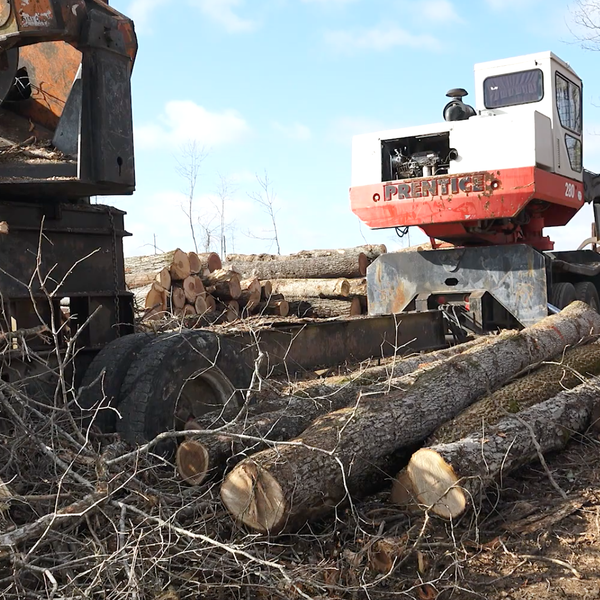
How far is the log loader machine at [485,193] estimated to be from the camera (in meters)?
9.01

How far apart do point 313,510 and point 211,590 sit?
738mm

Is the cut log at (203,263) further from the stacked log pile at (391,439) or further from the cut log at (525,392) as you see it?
the cut log at (525,392)

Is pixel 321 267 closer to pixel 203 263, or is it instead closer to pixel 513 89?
pixel 203 263

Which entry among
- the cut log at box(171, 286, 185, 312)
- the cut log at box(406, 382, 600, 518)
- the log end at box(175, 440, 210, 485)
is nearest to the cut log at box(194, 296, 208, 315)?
the cut log at box(171, 286, 185, 312)

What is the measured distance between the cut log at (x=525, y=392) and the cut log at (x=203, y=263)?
5.64 meters


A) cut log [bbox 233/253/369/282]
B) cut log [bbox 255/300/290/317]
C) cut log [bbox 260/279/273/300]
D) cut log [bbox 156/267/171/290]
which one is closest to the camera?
cut log [bbox 156/267/171/290]

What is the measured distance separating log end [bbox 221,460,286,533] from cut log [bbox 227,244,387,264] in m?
9.14

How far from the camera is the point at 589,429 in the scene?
231 inches

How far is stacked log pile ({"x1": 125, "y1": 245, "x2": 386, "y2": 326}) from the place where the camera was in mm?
10469

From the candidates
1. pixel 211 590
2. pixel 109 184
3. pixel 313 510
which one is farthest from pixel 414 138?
pixel 211 590

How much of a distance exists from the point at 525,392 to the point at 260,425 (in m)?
2.13

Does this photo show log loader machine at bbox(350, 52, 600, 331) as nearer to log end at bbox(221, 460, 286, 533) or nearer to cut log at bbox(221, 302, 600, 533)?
cut log at bbox(221, 302, 600, 533)

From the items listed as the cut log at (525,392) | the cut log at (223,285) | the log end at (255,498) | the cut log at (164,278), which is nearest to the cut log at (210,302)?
the cut log at (223,285)

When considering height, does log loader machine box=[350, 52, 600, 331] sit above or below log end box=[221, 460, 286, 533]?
above
